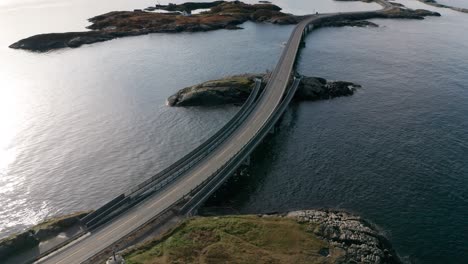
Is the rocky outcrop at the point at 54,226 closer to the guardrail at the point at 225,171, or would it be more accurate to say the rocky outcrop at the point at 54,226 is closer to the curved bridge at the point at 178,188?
the curved bridge at the point at 178,188

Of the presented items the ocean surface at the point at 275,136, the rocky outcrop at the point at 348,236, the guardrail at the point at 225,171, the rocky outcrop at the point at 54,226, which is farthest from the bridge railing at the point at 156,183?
the rocky outcrop at the point at 348,236

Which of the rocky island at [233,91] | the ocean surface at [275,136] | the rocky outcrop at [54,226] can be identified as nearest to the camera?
the rocky outcrop at [54,226]

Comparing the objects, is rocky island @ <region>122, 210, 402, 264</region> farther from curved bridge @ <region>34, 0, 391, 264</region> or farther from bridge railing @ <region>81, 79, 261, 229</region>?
bridge railing @ <region>81, 79, 261, 229</region>

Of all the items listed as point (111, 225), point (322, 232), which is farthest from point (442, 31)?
point (111, 225)

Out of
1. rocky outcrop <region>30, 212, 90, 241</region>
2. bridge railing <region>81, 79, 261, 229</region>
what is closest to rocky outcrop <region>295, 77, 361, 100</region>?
bridge railing <region>81, 79, 261, 229</region>

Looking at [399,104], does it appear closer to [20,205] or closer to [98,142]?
[98,142]

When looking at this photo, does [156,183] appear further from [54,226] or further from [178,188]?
[54,226]

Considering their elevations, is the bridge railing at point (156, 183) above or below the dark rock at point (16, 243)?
above
